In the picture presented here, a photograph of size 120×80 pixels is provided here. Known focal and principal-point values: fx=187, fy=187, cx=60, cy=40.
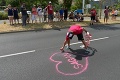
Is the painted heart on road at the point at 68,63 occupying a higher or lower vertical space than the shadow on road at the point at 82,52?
lower

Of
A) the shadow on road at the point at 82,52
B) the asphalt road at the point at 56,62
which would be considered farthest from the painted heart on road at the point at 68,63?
the shadow on road at the point at 82,52

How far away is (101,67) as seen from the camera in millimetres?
6430

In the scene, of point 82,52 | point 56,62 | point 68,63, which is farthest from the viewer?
point 82,52

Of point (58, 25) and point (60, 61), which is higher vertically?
point (58, 25)

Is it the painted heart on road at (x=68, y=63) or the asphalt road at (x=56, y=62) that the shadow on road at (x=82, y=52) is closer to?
the asphalt road at (x=56, y=62)

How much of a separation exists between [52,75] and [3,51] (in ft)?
11.3

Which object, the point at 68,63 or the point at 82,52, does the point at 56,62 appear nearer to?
the point at 68,63

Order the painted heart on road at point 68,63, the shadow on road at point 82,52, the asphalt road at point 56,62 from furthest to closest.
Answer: the shadow on road at point 82,52 → the painted heart on road at point 68,63 → the asphalt road at point 56,62

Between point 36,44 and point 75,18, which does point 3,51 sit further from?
point 75,18

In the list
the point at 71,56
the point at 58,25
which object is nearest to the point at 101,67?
the point at 71,56

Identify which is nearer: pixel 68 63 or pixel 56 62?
pixel 68 63

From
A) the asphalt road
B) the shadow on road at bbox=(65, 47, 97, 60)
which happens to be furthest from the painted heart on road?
the shadow on road at bbox=(65, 47, 97, 60)

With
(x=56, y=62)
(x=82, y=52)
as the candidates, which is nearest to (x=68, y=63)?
(x=56, y=62)

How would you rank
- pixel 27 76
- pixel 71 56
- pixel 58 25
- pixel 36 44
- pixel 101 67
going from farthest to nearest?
pixel 58 25
pixel 36 44
pixel 71 56
pixel 101 67
pixel 27 76
